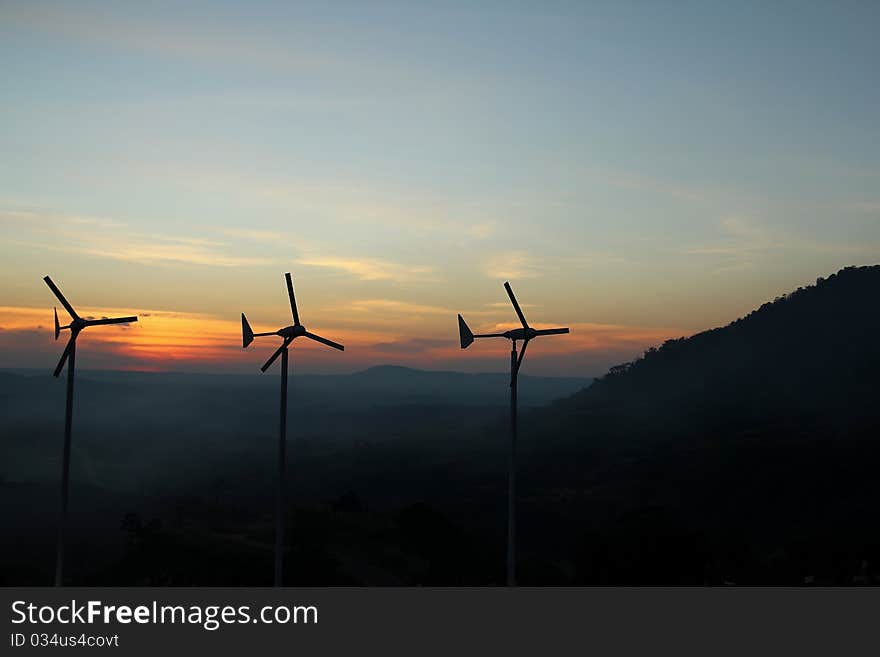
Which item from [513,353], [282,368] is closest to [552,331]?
[513,353]

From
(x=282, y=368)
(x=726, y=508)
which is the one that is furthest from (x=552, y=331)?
(x=726, y=508)

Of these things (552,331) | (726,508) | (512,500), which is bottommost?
(726,508)

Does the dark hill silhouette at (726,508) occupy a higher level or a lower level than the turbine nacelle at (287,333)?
lower

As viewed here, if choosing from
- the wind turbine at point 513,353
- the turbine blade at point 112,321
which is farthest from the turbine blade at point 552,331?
the turbine blade at point 112,321

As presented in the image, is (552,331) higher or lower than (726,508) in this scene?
higher

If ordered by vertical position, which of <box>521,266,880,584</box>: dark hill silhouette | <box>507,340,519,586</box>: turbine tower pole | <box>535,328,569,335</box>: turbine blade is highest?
<box>535,328,569,335</box>: turbine blade

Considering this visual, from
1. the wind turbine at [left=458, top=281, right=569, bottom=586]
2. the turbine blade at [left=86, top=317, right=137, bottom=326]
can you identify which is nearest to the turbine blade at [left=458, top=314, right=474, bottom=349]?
the wind turbine at [left=458, top=281, right=569, bottom=586]

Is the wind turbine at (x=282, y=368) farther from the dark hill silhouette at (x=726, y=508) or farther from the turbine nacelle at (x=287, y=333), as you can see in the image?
the dark hill silhouette at (x=726, y=508)

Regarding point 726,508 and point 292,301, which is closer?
point 292,301

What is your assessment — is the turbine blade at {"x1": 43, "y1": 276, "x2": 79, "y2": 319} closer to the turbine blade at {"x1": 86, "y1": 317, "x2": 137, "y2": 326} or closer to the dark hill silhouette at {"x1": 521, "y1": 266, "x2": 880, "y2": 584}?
the turbine blade at {"x1": 86, "y1": 317, "x2": 137, "y2": 326}

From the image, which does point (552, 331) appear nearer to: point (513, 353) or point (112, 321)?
point (513, 353)
